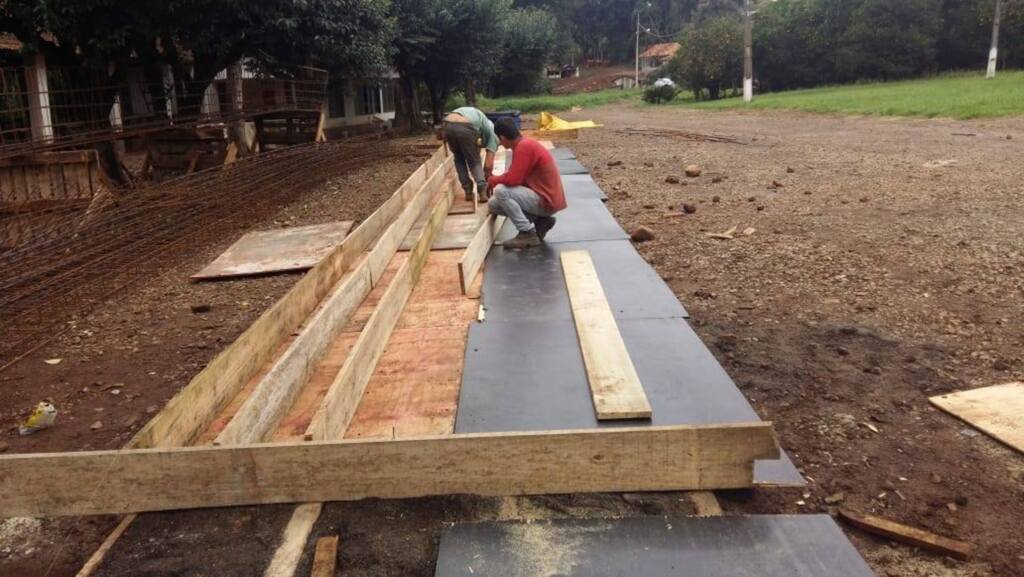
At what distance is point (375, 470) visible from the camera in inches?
102

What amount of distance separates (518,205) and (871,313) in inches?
111

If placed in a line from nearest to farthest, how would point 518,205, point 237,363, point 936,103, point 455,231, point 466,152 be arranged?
1. point 237,363
2. point 518,205
3. point 455,231
4. point 466,152
5. point 936,103

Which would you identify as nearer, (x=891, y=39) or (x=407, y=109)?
(x=407, y=109)

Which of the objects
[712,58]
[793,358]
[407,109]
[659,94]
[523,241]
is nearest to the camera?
[793,358]

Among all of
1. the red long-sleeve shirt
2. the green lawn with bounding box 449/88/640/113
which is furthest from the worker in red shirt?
the green lawn with bounding box 449/88/640/113

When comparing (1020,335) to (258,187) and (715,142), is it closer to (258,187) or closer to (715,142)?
(258,187)

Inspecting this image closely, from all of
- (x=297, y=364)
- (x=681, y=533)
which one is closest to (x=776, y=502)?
(x=681, y=533)

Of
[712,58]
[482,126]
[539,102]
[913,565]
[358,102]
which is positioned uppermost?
[712,58]

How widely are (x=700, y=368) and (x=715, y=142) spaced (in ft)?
43.9

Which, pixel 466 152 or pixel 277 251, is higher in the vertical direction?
pixel 466 152

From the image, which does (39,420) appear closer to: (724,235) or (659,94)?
(724,235)

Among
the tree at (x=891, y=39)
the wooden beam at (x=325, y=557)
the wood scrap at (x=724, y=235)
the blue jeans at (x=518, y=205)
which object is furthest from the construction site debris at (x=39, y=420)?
the tree at (x=891, y=39)

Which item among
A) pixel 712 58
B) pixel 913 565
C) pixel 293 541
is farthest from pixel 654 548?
pixel 712 58

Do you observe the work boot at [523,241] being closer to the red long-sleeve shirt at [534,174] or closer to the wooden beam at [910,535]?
the red long-sleeve shirt at [534,174]
